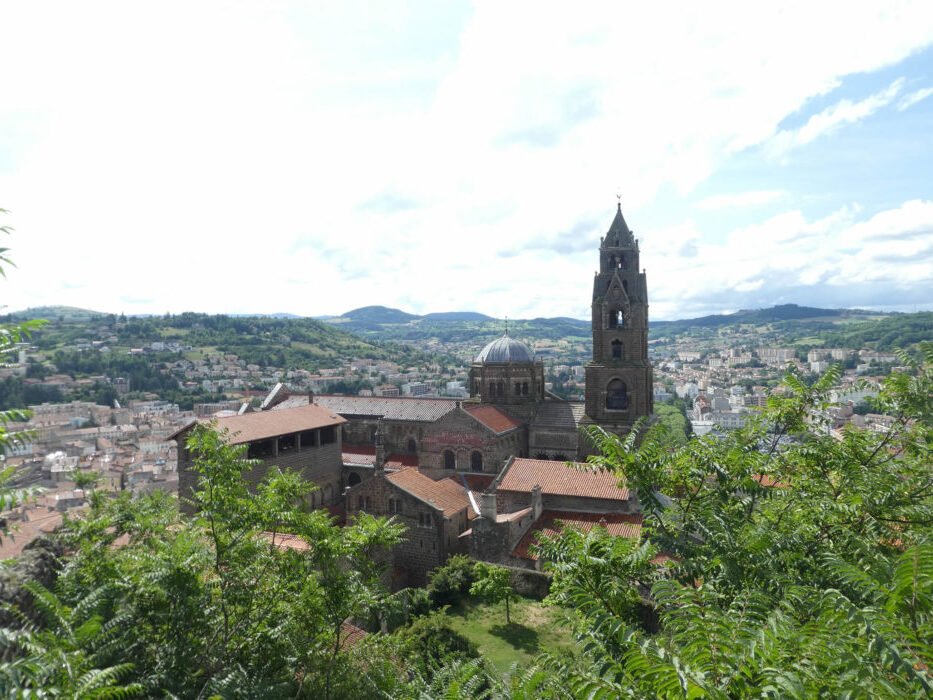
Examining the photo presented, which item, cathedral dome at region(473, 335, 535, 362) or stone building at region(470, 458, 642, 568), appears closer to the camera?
stone building at region(470, 458, 642, 568)

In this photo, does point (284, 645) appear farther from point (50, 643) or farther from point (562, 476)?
point (562, 476)

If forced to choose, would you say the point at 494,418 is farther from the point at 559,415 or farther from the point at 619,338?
the point at 619,338

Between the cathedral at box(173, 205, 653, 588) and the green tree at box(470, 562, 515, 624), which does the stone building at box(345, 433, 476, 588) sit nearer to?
the cathedral at box(173, 205, 653, 588)

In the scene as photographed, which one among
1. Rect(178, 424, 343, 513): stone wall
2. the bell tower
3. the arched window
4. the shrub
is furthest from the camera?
the arched window

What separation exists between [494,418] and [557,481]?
31.1 feet

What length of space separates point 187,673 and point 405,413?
4008 cm

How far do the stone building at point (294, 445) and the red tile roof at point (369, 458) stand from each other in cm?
166

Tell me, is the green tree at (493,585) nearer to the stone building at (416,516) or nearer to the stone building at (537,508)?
the stone building at (537,508)

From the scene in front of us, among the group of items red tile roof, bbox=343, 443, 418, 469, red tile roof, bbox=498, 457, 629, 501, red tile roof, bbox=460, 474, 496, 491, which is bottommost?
red tile roof, bbox=460, 474, 496, 491

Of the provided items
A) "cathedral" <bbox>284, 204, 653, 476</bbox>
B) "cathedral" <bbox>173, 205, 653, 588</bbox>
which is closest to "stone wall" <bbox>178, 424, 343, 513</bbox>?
"cathedral" <bbox>173, 205, 653, 588</bbox>

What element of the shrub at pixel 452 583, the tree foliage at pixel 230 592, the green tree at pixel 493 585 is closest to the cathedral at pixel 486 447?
the shrub at pixel 452 583

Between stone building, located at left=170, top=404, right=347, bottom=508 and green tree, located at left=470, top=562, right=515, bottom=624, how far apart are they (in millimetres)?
14297

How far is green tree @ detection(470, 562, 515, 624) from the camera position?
26.8m

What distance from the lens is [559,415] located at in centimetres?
4481
